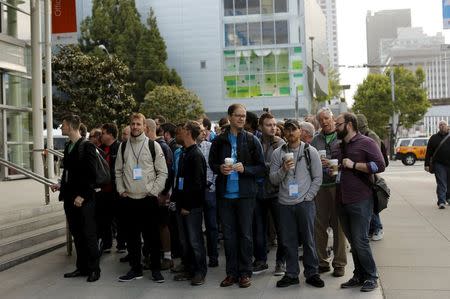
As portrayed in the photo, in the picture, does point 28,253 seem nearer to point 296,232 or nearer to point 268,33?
point 296,232

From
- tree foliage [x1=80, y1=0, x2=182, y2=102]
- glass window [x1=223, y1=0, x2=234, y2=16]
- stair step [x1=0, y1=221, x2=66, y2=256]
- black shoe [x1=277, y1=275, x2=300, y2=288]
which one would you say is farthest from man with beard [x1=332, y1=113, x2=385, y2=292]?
glass window [x1=223, y1=0, x2=234, y2=16]

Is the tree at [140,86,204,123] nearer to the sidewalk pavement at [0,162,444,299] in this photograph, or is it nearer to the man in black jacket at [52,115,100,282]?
the sidewalk pavement at [0,162,444,299]

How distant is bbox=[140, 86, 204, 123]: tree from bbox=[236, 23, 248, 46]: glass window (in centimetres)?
1217

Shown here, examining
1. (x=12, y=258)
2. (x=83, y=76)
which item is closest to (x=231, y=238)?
(x=12, y=258)

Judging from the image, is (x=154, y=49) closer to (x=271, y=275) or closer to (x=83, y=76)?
(x=83, y=76)

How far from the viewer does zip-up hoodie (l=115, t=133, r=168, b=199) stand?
694cm

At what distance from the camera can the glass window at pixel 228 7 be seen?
198ft

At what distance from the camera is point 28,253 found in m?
8.45

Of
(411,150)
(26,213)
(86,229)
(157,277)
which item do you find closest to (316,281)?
(157,277)

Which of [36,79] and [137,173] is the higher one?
[36,79]

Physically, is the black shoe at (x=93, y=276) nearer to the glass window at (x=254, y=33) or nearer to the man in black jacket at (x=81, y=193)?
the man in black jacket at (x=81, y=193)

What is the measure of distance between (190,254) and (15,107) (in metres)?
14.8

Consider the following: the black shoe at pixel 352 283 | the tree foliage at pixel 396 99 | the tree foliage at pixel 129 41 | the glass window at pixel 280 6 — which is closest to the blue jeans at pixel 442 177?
the black shoe at pixel 352 283

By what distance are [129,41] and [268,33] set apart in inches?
549
